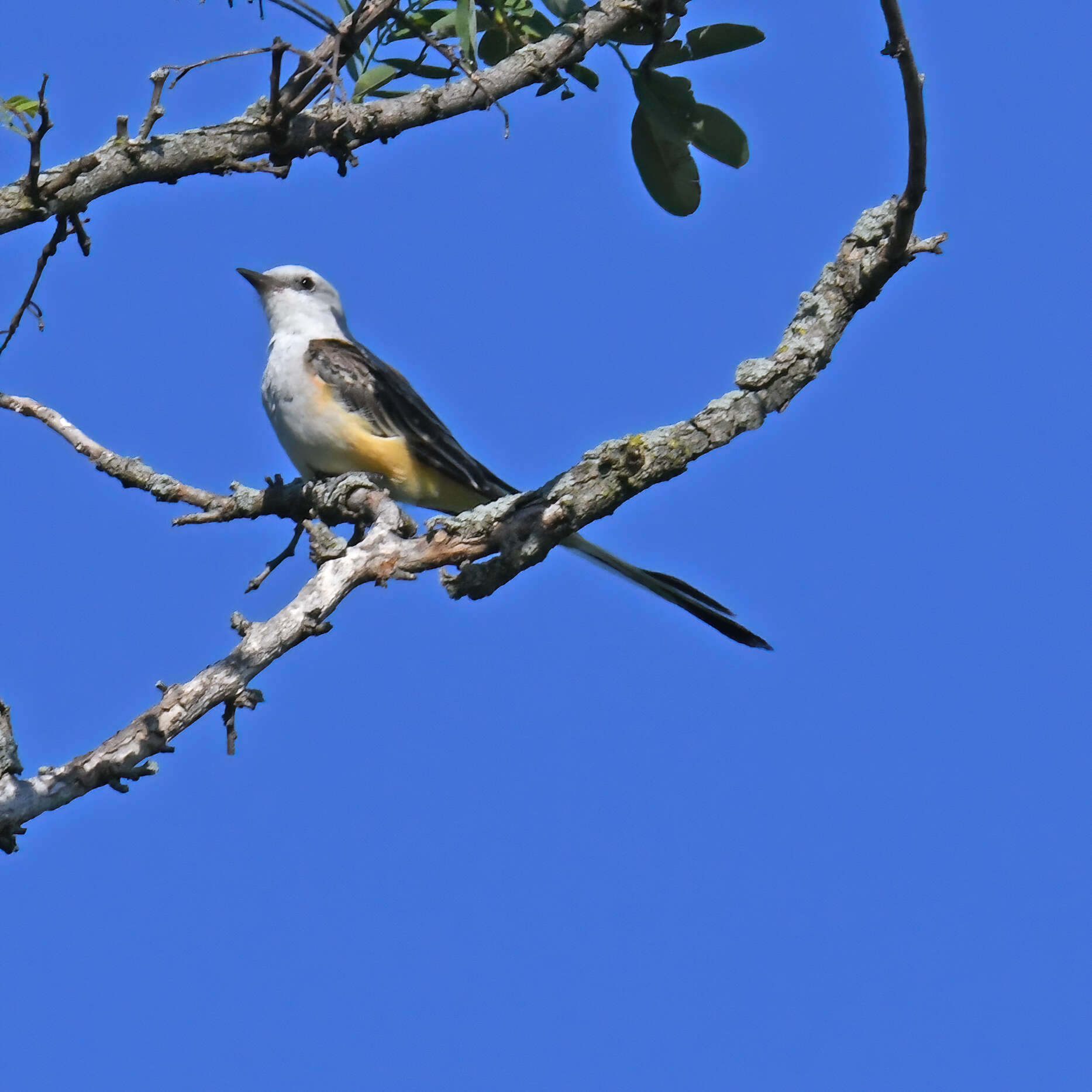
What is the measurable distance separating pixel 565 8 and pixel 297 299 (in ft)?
13.3

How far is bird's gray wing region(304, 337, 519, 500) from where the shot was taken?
7672 millimetres

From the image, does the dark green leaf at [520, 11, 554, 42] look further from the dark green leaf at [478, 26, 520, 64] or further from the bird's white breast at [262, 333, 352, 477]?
the bird's white breast at [262, 333, 352, 477]

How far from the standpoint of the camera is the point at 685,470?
17.0 feet

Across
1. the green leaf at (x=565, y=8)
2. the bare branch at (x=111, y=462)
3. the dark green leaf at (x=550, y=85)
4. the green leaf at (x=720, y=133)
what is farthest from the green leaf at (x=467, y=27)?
the bare branch at (x=111, y=462)

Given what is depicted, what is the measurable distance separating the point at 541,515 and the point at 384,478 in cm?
286

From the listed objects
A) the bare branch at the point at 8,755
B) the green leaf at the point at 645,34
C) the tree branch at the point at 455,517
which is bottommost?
the bare branch at the point at 8,755

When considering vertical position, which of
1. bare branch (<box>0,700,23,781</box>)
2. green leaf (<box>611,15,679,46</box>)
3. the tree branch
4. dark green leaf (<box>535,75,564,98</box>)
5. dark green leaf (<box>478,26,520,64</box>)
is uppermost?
dark green leaf (<box>478,26,520,64</box>)

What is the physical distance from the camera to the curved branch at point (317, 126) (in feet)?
14.4

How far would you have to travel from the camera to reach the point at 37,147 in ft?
13.0

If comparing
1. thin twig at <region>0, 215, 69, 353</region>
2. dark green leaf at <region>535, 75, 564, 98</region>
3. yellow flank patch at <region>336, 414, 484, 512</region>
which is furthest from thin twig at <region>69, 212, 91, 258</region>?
yellow flank patch at <region>336, 414, 484, 512</region>

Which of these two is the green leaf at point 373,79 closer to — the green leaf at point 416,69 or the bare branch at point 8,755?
the green leaf at point 416,69

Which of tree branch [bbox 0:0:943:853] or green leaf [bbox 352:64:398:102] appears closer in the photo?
tree branch [bbox 0:0:943:853]

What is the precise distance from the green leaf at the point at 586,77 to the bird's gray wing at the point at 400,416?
8.65 ft

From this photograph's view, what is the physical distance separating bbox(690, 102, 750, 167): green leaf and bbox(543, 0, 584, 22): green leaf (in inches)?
25.2
